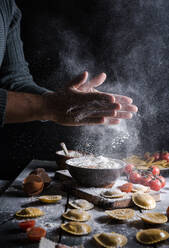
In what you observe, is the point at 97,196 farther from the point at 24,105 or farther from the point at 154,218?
the point at 24,105

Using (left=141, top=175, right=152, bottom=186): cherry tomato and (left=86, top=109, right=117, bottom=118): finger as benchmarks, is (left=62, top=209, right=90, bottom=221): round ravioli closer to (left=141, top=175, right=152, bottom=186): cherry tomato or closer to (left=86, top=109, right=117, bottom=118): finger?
(left=86, top=109, right=117, bottom=118): finger

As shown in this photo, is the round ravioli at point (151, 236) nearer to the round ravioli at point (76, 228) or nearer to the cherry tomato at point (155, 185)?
the round ravioli at point (76, 228)

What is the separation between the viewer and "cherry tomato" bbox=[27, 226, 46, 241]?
1405mm

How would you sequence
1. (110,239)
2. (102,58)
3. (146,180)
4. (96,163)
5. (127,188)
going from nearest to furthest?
(110,239) → (127,188) → (96,163) → (146,180) → (102,58)

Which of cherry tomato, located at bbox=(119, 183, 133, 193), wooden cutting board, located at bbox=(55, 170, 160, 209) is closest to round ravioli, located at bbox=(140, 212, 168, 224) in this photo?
wooden cutting board, located at bbox=(55, 170, 160, 209)

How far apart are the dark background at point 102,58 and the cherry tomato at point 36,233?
2.52 metres

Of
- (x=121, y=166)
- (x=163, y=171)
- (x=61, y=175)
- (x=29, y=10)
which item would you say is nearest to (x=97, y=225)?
(x=121, y=166)

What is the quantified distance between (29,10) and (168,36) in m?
1.83

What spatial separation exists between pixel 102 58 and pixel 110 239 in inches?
114

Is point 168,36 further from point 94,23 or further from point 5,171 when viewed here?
point 5,171

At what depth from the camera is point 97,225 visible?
5.34ft

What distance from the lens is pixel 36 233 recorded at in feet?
4.69

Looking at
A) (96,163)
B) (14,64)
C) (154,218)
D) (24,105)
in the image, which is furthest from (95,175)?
(14,64)

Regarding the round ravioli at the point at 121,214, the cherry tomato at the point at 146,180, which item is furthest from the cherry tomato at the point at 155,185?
the round ravioli at the point at 121,214
